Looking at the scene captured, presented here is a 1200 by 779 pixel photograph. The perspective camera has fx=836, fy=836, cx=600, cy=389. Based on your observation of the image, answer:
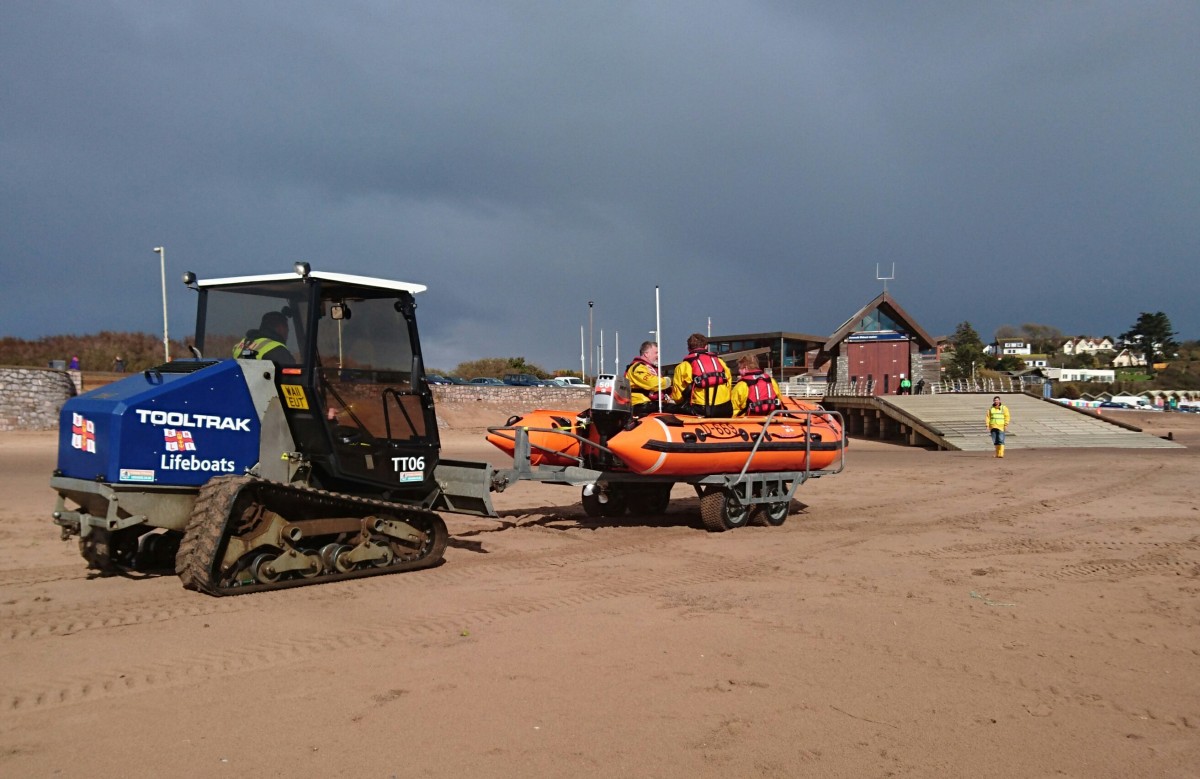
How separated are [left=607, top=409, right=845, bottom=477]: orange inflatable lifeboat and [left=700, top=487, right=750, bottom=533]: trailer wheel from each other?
0.33 meters

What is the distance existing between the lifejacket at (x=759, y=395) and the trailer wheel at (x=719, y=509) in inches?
51.9

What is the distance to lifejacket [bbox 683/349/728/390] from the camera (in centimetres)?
1028

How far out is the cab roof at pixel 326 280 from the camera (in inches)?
256

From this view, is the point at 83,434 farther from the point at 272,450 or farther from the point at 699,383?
the point at 699,383

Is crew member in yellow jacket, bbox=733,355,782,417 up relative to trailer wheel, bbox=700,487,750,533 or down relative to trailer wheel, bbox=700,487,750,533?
up

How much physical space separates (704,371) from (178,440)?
618 cm

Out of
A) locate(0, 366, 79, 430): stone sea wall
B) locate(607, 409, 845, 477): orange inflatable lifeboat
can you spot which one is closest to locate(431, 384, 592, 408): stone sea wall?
locate(0, 366, 79, 430): stone sea wall

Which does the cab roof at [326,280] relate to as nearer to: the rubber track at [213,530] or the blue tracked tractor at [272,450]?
the blue tracked tractor at [272,450]

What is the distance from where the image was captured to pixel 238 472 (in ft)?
20.3

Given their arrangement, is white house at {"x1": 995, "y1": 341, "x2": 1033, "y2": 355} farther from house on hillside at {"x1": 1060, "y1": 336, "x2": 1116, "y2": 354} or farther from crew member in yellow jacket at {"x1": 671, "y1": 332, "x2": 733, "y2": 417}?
crew member in yellow jacket at {"x1": 671, "y1": 332, "x2": 733, "y2": 417}

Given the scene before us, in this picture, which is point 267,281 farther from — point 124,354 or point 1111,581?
point 124,354

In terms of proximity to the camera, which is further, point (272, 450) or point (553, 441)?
point (553, 441)

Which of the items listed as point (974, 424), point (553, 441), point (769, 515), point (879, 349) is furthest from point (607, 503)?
point (879, 349)

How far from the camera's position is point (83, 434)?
5758 mm
